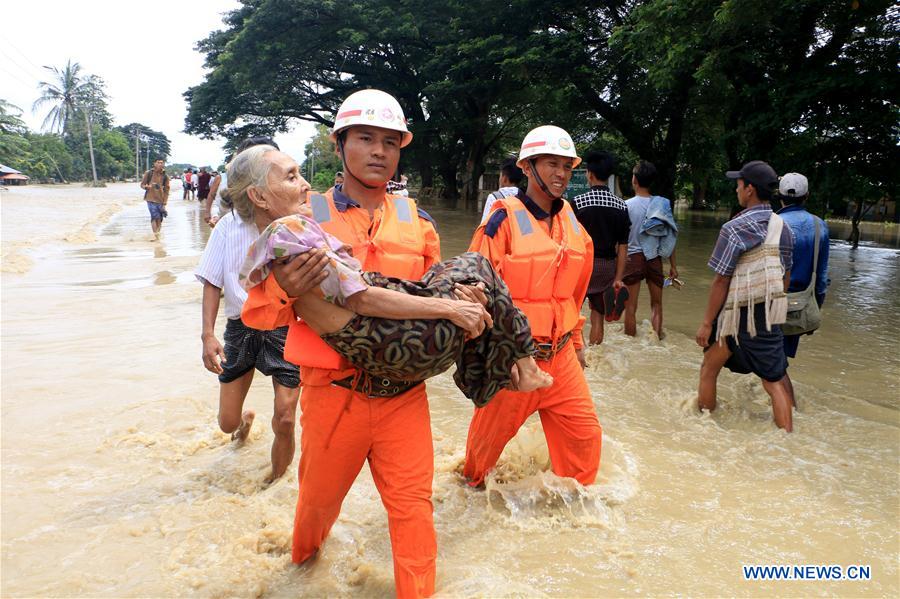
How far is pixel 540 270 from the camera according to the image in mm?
3373

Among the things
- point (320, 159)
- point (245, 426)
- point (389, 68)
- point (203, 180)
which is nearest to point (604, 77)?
point (389, 68)

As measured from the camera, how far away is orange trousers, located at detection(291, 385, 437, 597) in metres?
2.51

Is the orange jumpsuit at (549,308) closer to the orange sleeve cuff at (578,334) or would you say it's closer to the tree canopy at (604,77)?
the orange sleeve cuff at (578,334)

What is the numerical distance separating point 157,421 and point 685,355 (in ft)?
17.1

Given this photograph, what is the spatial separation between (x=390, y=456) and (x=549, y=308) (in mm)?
1261

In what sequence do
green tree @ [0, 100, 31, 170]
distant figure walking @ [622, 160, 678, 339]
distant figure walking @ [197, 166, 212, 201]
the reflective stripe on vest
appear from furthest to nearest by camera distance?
green tree @ [0, 100, 31, 170], distant figure walking @ [197, 166, 212, 201], distant figure walking @ [622, 160, 678, 339], the reflective stripe on vest

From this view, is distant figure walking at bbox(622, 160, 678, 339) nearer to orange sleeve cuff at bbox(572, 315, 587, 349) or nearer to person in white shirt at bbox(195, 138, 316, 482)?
orange sleeve cuff at bbox(572, 315, 587, 349)

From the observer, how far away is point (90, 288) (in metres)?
9.71

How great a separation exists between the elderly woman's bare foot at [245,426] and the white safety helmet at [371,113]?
101 inches

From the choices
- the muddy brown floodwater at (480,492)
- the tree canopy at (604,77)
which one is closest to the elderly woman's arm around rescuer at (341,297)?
the muddy brown floodwater at (480,492)

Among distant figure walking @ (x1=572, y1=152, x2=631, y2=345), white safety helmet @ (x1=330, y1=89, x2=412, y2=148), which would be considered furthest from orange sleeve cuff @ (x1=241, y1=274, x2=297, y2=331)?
distant figure walking @ (x1=572, y1=152, x2=631, y2=345)

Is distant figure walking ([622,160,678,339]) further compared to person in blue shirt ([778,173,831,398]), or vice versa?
distant figure walking ([622,160,678,339])

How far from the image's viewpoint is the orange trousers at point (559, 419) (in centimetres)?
345

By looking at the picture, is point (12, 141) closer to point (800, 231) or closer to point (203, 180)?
point (203, 180)
